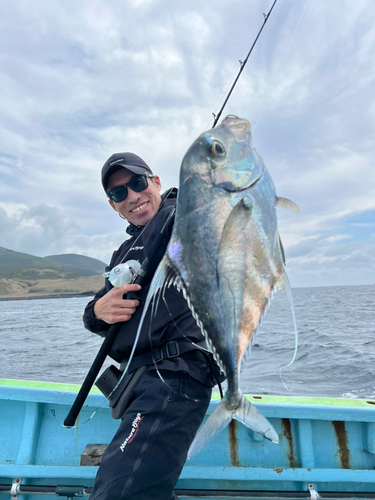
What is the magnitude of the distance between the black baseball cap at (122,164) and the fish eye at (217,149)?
0.97 m

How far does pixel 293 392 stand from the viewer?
8.63 metres

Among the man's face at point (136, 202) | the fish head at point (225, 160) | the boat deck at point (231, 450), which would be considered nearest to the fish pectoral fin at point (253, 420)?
the fish head at point (225, 160)

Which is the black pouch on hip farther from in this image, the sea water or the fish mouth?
the sea water

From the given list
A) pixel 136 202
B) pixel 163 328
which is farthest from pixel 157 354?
pixel 136 202

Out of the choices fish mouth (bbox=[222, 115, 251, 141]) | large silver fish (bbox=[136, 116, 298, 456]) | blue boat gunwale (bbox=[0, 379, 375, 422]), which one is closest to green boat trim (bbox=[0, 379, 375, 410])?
blue boat gunwale (bbox=[0, 379, 375, 422])

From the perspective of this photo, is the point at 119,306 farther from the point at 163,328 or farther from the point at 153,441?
the point at 153,441

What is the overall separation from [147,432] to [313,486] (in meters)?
2.20

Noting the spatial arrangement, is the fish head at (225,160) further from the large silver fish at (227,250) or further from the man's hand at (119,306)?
the man's hand at (119,306)

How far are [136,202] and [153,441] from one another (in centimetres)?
164

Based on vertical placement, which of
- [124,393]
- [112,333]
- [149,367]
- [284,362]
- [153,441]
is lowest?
[153,441]

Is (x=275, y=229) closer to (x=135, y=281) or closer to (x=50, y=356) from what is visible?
(x=135, y=281)

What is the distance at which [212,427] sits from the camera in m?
1.85

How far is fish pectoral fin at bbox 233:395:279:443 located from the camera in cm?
173

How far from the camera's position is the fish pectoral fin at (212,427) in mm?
1810
